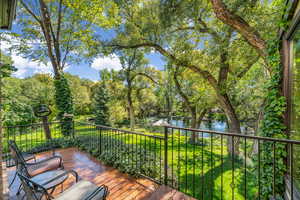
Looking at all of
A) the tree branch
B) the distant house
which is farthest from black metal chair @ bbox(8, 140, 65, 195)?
the tree branch

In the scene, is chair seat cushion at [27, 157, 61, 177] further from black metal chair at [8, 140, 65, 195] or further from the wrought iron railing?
the wrought iron railing

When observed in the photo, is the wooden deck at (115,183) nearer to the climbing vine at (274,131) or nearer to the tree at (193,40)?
the climbing vine at (274,131)

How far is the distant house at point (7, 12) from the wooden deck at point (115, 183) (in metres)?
2.77

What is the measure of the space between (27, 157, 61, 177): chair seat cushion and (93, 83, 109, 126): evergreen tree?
10544 mm

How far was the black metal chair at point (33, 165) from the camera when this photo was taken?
7.51ft

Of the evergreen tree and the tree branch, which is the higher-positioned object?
the tree branch

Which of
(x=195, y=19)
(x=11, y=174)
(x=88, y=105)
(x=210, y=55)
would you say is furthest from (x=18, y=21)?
(x=88, y=105)

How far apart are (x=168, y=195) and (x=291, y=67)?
9.25 ft

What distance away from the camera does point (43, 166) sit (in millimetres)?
2617

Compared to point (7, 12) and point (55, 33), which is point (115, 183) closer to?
point (7, 12)

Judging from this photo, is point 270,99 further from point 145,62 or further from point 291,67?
point 145,62

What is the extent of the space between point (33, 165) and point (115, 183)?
5.23 ft

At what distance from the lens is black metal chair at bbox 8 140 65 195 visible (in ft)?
7.51

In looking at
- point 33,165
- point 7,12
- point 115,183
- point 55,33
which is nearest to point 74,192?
point 115,183
